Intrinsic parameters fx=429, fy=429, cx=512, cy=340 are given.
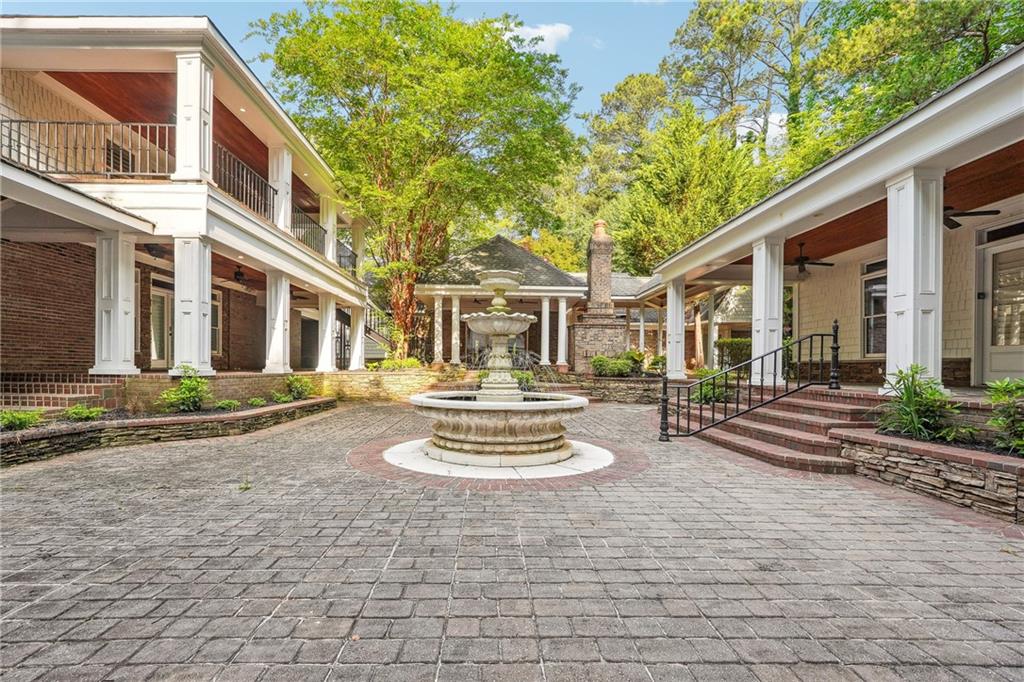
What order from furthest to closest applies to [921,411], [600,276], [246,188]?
[600,276], [246,188], [921,411]

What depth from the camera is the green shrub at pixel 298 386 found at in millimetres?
11094

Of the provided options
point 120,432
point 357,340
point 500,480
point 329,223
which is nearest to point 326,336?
point 357,340

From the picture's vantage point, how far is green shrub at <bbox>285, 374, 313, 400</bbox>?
437 inches

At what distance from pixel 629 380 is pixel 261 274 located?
12728 mm

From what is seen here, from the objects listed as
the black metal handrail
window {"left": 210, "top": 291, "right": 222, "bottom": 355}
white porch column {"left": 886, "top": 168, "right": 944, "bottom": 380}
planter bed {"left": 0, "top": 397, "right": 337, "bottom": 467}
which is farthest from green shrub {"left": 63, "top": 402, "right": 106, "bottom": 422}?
white porch column {"left": 886, "top": 168, "right": 944, "bottom": 380}

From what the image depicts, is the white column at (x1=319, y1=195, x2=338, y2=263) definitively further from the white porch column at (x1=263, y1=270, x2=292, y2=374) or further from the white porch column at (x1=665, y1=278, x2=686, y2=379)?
the white porch column at (x1=665, y1=278, x2=686, y2=379)

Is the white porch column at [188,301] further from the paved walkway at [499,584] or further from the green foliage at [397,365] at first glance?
the green foliage at [397,365]

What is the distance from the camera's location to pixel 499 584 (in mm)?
2711

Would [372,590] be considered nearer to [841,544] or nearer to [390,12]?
[841,544]

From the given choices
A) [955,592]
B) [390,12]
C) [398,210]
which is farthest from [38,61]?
[955,592]

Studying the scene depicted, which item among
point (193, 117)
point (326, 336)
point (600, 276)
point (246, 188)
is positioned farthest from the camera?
point (600, 276)

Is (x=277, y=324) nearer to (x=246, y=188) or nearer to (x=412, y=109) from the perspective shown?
(x=246, y=188)

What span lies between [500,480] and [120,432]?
6.37 metres

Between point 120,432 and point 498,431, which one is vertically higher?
point 498,431
